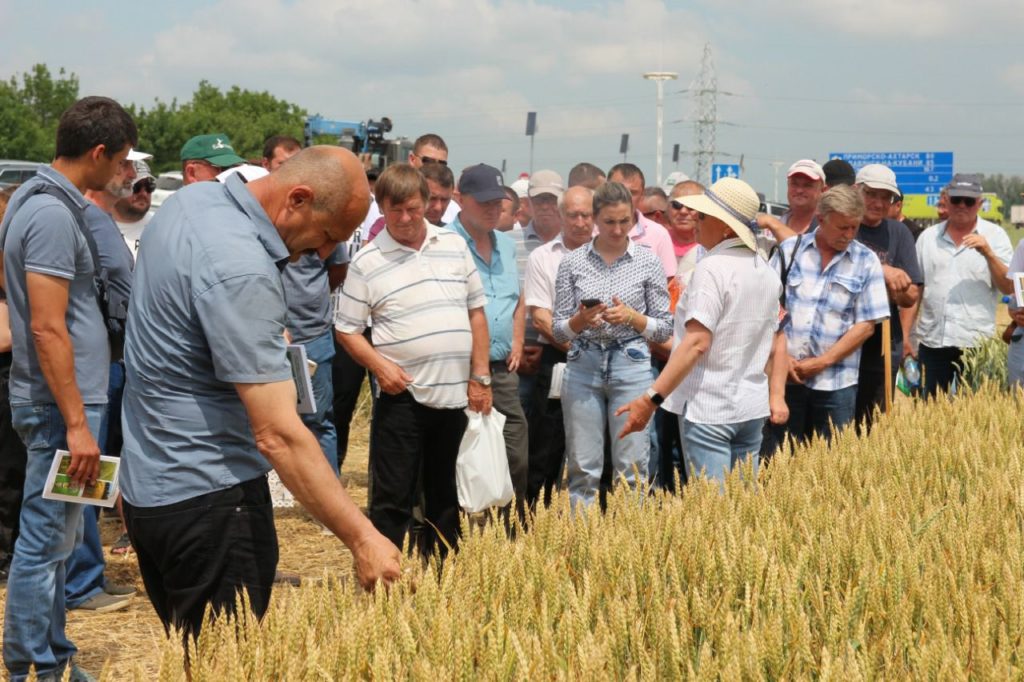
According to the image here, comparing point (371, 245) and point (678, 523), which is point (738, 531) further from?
point (371, 245)

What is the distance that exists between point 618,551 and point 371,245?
288 centimetres

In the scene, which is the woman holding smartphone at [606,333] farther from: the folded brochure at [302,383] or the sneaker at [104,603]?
the folded brochure at [302,383]

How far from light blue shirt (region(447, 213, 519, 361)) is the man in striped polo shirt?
582 mm

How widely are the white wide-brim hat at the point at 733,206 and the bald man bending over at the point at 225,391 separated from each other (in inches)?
94.0

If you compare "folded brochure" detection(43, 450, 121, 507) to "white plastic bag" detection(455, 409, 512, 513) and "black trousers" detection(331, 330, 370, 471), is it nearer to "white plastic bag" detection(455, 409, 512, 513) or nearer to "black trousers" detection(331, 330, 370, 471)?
"white plastic bag" detection(455, 409, 512, 513)

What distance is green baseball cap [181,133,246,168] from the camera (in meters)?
6.84

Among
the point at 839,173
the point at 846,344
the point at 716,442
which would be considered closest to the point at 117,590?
the point at 716,442

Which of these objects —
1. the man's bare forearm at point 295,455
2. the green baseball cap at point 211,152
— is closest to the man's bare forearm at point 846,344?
the green baseball cap at point 211,152

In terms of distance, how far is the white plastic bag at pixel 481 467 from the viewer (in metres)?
5.69

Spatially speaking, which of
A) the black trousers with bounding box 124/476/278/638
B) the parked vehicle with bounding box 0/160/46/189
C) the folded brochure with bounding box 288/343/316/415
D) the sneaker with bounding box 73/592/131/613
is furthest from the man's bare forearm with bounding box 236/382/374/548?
the parked vehicle with bounding box 0/160/46/189

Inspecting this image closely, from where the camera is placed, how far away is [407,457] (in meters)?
5.74

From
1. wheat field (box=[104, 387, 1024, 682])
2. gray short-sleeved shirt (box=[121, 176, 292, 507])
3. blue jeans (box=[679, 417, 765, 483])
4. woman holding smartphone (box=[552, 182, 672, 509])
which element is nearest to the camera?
wheat field (box=[104, 387, 1024, 682])

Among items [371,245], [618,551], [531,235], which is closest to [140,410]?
[618,551]

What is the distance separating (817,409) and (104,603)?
3.82m
